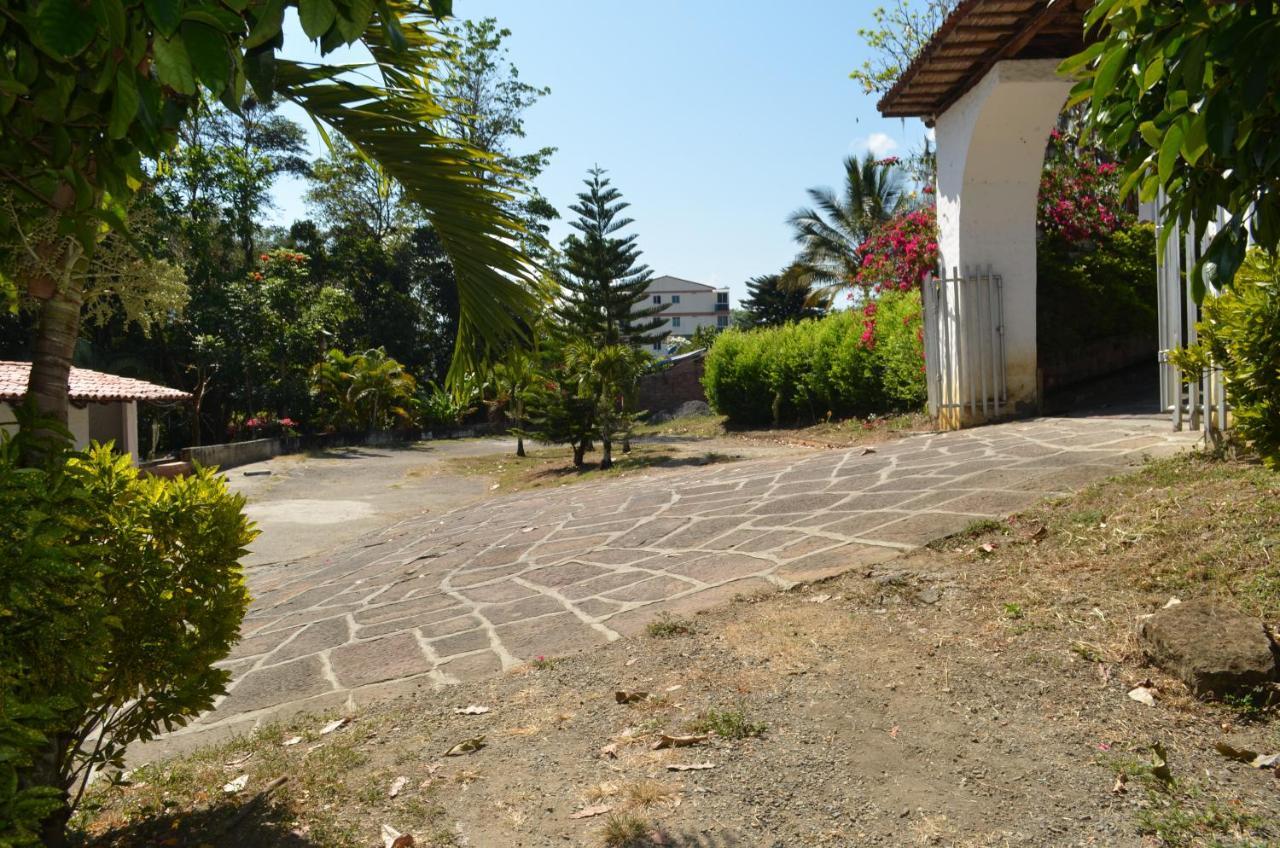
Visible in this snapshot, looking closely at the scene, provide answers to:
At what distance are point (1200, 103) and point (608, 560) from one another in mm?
4403

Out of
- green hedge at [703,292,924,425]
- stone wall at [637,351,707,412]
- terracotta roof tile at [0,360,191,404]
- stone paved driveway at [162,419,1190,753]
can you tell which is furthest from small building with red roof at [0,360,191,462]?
stone wall at [637,351,707,412]

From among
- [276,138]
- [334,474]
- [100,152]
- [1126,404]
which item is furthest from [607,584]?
[276,138]

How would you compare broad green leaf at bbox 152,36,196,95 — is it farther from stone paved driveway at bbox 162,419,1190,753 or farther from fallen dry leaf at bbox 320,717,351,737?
stone paved driveway at bbox 162,419,1190,753

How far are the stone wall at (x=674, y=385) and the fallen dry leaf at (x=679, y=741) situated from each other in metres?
29.1

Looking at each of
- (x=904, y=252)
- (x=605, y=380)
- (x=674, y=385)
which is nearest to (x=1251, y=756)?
(x=904, y=252)

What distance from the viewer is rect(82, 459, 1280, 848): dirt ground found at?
2613 millimetres

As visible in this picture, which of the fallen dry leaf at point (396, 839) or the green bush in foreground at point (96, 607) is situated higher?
the green bush in foreground at point (96, 607)

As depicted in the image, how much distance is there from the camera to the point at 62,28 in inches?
60.6

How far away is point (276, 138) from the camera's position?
3569 centimetres

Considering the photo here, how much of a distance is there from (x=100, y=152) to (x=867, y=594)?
3.71 metres

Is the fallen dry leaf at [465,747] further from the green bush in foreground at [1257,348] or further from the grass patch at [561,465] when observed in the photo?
the grass patch at [561,465]

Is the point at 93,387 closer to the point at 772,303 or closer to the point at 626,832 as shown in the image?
the point at 626,832

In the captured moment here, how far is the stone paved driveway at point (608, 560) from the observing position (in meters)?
4.64

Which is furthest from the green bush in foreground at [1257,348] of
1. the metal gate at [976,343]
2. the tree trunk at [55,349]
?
the metal gate at [976,343]
